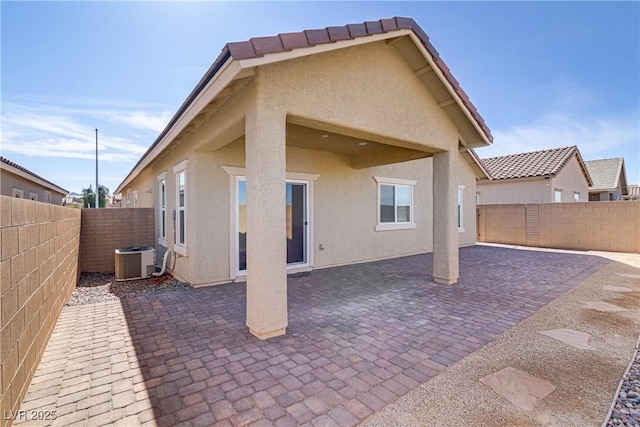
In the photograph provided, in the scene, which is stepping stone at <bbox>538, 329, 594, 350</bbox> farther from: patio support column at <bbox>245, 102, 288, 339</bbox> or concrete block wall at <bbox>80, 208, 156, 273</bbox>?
concrete block wall at <bbox>80, 208, 156, 273</bbox>

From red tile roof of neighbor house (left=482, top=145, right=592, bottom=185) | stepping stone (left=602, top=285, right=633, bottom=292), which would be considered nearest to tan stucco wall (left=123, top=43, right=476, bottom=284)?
stepping stone (left=602, top=285, right=633, bottom=292)

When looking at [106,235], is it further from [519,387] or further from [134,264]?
[519,387]

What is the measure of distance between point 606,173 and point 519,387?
117 ft

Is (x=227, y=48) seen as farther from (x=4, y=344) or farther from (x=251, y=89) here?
(x=4, y=344)

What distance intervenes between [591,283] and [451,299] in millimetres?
4436

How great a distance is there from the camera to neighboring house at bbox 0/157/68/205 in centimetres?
1294

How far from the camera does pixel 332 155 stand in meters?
9.76

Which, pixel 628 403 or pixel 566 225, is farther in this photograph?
pixel 566 225

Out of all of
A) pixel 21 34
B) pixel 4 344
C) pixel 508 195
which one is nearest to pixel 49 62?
pixel 21 34

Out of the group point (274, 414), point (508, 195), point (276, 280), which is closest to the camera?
point (274, 414)

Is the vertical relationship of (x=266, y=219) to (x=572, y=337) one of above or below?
above

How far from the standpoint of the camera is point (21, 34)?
8.25 m

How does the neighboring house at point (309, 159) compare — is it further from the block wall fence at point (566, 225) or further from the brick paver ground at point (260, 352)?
the block wall fence at point (566, 225)

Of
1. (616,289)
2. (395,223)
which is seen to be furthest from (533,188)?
(616,289)
